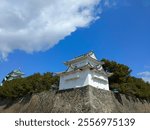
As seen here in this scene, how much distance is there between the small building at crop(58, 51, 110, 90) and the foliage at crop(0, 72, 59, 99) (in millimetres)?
1800

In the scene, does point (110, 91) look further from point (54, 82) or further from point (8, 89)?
point (8, 89)

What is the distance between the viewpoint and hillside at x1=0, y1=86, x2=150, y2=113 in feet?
42.9

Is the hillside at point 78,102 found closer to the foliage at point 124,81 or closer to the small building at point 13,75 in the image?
the foliage at point 124,81

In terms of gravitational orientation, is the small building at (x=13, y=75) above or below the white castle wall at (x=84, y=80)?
above

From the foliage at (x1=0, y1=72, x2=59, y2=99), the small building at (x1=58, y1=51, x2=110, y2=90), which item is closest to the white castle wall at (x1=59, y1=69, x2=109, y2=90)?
the small building at (x1=58, y1=51, x2=110, y2=90)

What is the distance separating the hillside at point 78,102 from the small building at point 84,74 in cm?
60

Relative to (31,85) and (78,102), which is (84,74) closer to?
(78,102)

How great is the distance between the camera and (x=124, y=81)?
1608 centimetres

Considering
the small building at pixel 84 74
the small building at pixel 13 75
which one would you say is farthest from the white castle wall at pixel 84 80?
the small building at pixel 13 75

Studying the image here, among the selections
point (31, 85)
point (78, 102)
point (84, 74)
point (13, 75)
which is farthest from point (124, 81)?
point (13, 75)

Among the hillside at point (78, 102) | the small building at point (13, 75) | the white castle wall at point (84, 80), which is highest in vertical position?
the small building at point (13, 75)

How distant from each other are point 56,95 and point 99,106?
294cm

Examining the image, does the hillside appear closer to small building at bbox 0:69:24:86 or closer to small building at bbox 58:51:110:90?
small building at bbox 58:51:110:90

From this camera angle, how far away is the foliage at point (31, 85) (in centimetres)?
1688
